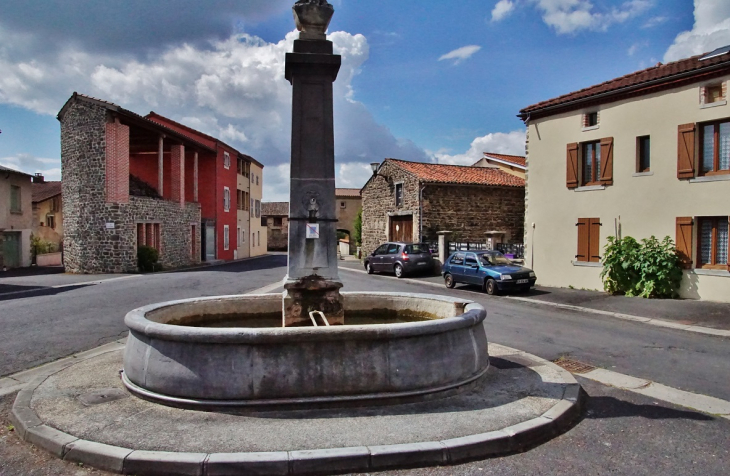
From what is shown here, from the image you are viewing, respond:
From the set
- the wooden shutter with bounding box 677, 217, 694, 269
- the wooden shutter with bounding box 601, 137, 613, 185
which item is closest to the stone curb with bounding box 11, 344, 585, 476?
the wooden shutter with bounding box 677, 217, 694, 269

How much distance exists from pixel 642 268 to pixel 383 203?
17508 millimetres

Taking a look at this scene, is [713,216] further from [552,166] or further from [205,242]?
[205,242]

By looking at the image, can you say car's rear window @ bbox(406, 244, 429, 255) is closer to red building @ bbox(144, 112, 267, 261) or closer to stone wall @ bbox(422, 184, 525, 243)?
stone wall @ bbox(422, 184, 525, 243)

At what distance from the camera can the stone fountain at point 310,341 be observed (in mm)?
4422

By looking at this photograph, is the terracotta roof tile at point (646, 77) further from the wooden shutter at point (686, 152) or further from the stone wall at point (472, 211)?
the stone wall at point (472, 211)

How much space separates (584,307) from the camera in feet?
42.9

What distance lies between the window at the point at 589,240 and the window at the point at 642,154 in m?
1.99

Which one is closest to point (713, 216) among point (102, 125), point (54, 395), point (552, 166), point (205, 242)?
point (552, 166)

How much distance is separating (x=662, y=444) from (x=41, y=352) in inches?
315

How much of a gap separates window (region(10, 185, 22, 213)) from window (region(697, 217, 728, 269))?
3138 centimetres

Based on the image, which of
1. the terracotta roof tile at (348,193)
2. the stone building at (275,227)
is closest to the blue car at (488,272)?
the terracotta roof tile at (348,193)

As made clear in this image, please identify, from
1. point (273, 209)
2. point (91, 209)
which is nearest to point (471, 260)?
point (91, 209)

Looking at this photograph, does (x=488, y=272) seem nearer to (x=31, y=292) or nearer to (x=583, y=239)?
(x=583, y=239)

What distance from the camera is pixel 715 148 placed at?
42.1ft
